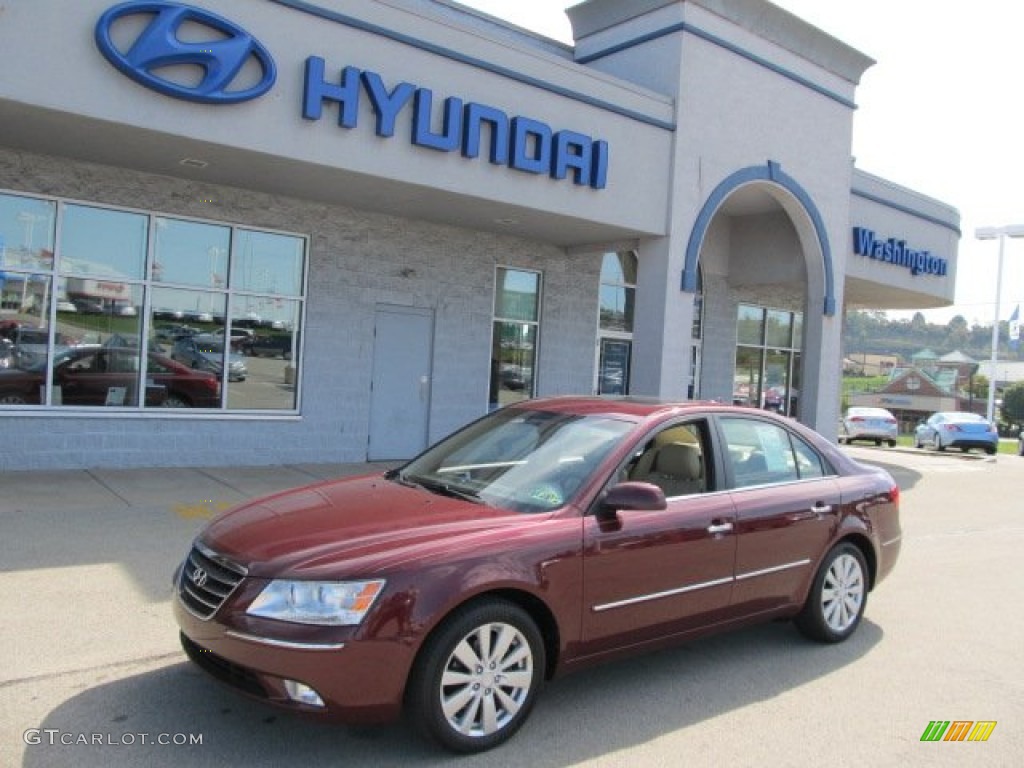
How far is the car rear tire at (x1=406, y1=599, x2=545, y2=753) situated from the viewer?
3502 millimetres

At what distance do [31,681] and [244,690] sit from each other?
4.78ft

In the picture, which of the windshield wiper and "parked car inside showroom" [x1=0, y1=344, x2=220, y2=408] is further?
"parked car inside showroom" [x1=0, y1=344, x2=220, y2=408]

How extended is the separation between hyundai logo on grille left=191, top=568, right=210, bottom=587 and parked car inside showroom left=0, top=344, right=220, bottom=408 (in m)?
6.75

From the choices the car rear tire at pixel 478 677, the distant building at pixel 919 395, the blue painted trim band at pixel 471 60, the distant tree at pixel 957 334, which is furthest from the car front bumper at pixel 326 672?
the distant tree at pixel 957 334

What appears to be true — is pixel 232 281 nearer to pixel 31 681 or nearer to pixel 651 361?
pixel 651 361

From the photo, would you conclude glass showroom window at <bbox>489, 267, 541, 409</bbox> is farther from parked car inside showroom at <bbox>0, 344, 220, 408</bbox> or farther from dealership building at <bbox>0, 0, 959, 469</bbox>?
parked car inside showroom at <bbox>0, 344, 220, 408</bbox>

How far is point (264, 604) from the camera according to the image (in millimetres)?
3467

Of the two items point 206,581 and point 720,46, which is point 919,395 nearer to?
point 720,46

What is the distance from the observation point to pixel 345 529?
3830mm

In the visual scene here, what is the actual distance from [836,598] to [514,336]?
28.4ft

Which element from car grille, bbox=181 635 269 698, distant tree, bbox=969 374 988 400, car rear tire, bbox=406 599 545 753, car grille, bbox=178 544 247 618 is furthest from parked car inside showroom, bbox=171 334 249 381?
distant tree, bbox=969 374 988 400

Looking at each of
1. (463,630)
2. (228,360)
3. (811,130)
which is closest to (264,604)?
(463,630)

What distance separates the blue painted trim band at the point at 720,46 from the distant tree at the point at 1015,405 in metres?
80.1

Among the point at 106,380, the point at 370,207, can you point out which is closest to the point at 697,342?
the point at 370,207
